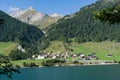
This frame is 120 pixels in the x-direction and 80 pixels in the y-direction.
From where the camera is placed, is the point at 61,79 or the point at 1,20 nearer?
the point at 1,20

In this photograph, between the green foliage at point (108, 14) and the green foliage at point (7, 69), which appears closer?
the green foliage at point (7, 69)

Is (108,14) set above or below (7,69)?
above

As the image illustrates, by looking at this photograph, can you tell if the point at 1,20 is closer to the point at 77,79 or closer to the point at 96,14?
the point at 96,14

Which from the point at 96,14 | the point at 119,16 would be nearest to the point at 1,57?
the point at 96,14

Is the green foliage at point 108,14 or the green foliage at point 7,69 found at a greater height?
the green foliage at point 108,14

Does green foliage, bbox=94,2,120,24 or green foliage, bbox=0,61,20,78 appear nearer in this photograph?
green foliage, bbox=0,61,20,78

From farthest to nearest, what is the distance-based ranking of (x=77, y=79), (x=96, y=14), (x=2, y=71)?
(x=77, y=79)
(x=96, y=14)
(x=2, y=71)

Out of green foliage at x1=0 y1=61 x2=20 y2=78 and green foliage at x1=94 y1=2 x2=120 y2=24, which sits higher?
green foliage at x1=94 y1=2 x2=120 y2=24

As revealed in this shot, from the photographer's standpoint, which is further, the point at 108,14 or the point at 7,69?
the point at 108,14

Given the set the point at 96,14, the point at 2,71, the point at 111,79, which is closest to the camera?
the point at 2,71

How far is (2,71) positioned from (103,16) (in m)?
3.93

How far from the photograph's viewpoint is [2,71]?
11.4 metres

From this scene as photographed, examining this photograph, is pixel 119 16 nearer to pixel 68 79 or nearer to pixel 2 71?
pixel 2 71

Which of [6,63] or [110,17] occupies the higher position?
[110,17]
